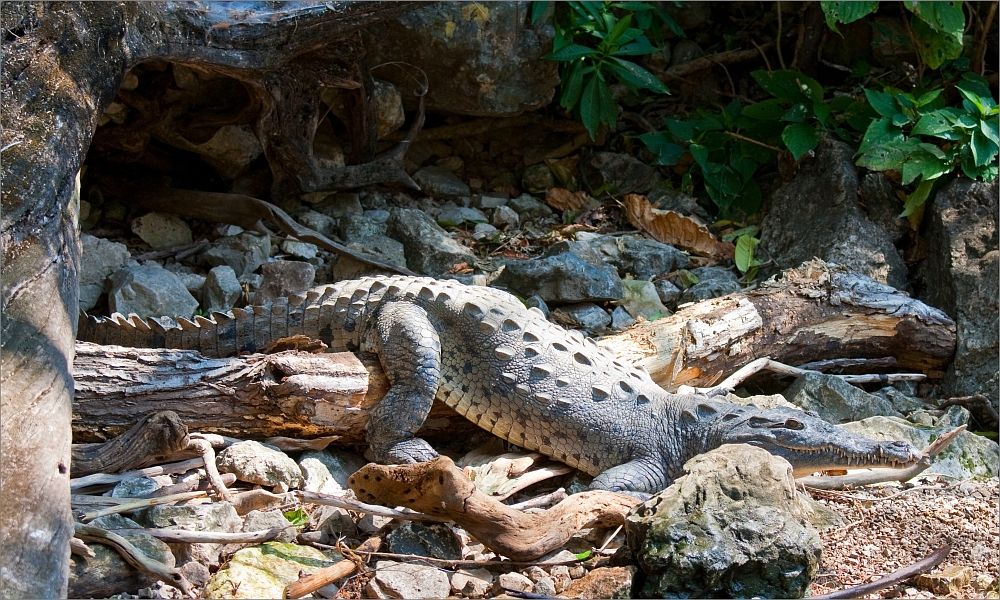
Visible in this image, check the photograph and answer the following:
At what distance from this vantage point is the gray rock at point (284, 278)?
580cm

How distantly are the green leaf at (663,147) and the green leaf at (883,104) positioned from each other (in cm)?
141

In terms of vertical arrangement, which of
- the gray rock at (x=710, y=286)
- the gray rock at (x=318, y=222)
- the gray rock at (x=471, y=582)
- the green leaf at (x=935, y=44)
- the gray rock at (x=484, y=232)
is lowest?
the gray rock at (x=471, y=582)

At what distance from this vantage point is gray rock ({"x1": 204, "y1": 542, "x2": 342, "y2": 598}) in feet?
10.4

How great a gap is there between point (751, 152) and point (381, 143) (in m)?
2.71

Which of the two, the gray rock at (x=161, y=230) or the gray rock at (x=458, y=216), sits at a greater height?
the gray rock at (x=458, y=216)

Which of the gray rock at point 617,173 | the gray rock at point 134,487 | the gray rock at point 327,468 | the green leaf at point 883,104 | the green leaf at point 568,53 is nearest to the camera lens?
the gray rock at point 134,487

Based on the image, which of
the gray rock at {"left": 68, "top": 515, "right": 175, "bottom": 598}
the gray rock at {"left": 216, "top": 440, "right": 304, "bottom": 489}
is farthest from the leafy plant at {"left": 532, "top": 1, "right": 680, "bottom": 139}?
the gray rock at {"left": 68, "top": 515, "right": 175, "bottom": 598}

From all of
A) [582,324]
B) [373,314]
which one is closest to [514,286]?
[582,324]

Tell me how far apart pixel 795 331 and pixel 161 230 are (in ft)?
13.4

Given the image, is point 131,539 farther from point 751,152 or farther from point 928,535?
point 751,152

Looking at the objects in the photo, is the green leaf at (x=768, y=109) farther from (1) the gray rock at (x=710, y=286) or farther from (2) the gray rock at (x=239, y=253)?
(2) the gray rock at (x=239, y=253)

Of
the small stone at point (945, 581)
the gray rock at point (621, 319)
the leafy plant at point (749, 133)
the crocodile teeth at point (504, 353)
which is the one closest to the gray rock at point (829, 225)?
the leafy plant at point (749, 133)

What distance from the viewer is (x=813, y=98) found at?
273 inches

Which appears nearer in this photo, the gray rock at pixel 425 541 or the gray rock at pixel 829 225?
the gray rock at pixel 425 541
